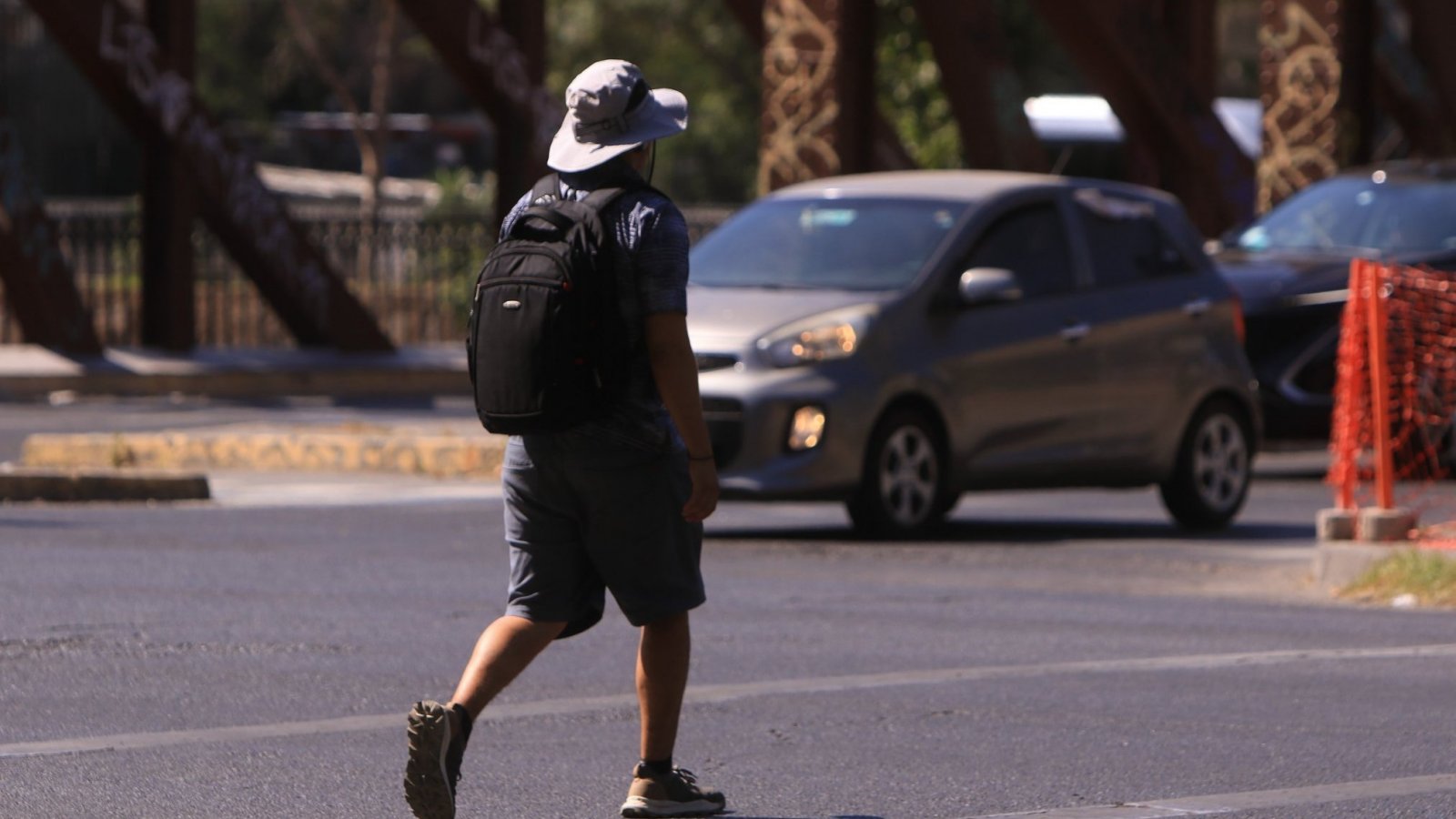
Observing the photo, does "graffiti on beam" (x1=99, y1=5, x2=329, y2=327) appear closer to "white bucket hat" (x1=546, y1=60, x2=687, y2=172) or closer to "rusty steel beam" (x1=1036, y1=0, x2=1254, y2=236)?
"rusty steel beam" (x1=1036, y1=0, x2=1254, y2=236)

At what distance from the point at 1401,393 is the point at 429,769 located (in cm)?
973

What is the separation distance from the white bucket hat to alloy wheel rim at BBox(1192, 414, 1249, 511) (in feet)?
27.1

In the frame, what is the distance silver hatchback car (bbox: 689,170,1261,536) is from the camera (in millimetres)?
12336

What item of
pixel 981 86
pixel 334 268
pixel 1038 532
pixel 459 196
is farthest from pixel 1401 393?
pixel 459 196

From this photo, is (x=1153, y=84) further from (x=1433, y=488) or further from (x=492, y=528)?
(x=492, y=528)

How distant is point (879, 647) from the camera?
29.6 ft

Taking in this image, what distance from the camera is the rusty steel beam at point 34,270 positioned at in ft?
70.9

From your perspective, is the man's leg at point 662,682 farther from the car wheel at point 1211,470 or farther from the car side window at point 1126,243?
the car wheel at point 1211,470

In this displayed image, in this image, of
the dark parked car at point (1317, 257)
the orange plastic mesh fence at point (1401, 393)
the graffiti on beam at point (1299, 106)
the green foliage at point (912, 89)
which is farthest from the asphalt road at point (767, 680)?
the green foliage at point (912, 89)

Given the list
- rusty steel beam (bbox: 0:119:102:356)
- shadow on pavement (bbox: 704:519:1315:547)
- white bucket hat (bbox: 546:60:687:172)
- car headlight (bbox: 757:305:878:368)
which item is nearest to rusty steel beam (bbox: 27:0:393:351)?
rusty steel beam (bbox: 0:119:102:356)

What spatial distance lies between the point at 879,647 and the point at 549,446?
10.9 ft

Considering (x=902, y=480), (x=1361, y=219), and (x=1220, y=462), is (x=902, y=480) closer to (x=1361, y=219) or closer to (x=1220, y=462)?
(x=1220, y=462)

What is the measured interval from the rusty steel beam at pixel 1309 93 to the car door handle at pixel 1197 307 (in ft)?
31.5

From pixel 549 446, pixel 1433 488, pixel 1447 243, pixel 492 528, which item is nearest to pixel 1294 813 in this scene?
pixel 549 446
